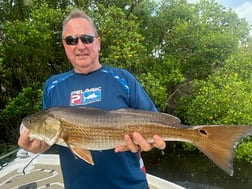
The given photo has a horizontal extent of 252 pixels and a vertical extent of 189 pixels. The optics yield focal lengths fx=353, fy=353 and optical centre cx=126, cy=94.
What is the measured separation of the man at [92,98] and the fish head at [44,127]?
0.06 meters

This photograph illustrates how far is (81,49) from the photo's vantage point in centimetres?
246

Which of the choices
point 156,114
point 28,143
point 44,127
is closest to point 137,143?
point 156,114

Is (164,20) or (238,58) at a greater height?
(164,20)

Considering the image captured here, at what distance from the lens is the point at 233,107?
39.5ft

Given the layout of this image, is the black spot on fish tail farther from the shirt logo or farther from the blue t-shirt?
the shirt logo

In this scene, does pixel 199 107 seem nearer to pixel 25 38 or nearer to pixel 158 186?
pixel 25 38

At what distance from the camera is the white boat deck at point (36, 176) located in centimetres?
475

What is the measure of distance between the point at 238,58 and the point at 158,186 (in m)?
10.2

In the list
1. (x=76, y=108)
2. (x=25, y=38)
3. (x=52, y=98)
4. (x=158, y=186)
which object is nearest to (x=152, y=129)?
(x=76, y=108)

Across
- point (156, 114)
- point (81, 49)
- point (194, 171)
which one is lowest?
point (194, 171)

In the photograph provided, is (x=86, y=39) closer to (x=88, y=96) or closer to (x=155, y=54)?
(x=88, y=96)

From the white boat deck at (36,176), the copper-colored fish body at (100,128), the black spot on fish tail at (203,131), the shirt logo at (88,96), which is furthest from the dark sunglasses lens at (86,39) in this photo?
the white boat deck at (36,176)

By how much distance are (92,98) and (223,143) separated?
2.99ft

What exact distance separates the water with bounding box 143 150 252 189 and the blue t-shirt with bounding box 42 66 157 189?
472 inches
